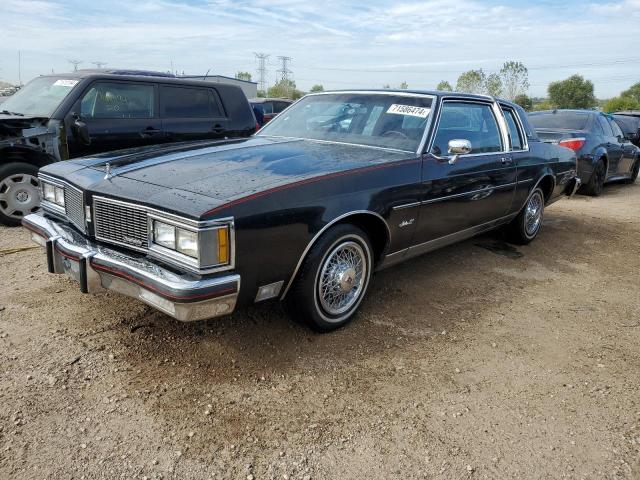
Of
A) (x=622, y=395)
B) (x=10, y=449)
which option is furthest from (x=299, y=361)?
(x=622, y=395)

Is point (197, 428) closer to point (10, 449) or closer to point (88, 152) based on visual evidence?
point (10, 449)

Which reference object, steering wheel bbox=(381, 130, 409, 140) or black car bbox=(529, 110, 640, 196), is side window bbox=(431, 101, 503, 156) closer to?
steering wheel bbox=(381, 130, 409, 140)

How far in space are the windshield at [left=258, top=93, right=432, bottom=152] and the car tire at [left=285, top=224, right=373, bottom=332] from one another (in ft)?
3.21

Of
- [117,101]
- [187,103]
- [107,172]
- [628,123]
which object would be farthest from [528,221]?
[628,123]

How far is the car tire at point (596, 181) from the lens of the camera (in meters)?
9.26

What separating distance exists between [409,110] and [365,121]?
359 millimetres

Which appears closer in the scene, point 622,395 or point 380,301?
point 622,395

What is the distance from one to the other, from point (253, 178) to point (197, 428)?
4.51ft

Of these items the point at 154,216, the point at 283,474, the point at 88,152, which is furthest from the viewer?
the point at 88,152

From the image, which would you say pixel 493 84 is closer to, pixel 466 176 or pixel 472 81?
pixel 472 81

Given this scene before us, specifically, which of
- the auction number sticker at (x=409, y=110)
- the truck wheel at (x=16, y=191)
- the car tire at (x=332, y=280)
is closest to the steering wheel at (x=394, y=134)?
the auction number sticker at (x=409, y=110)

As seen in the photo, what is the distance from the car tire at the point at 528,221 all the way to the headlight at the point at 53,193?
4.39m

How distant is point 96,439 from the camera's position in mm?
2299

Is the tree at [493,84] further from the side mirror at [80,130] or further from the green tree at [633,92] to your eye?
the side mirror at [80,130]
